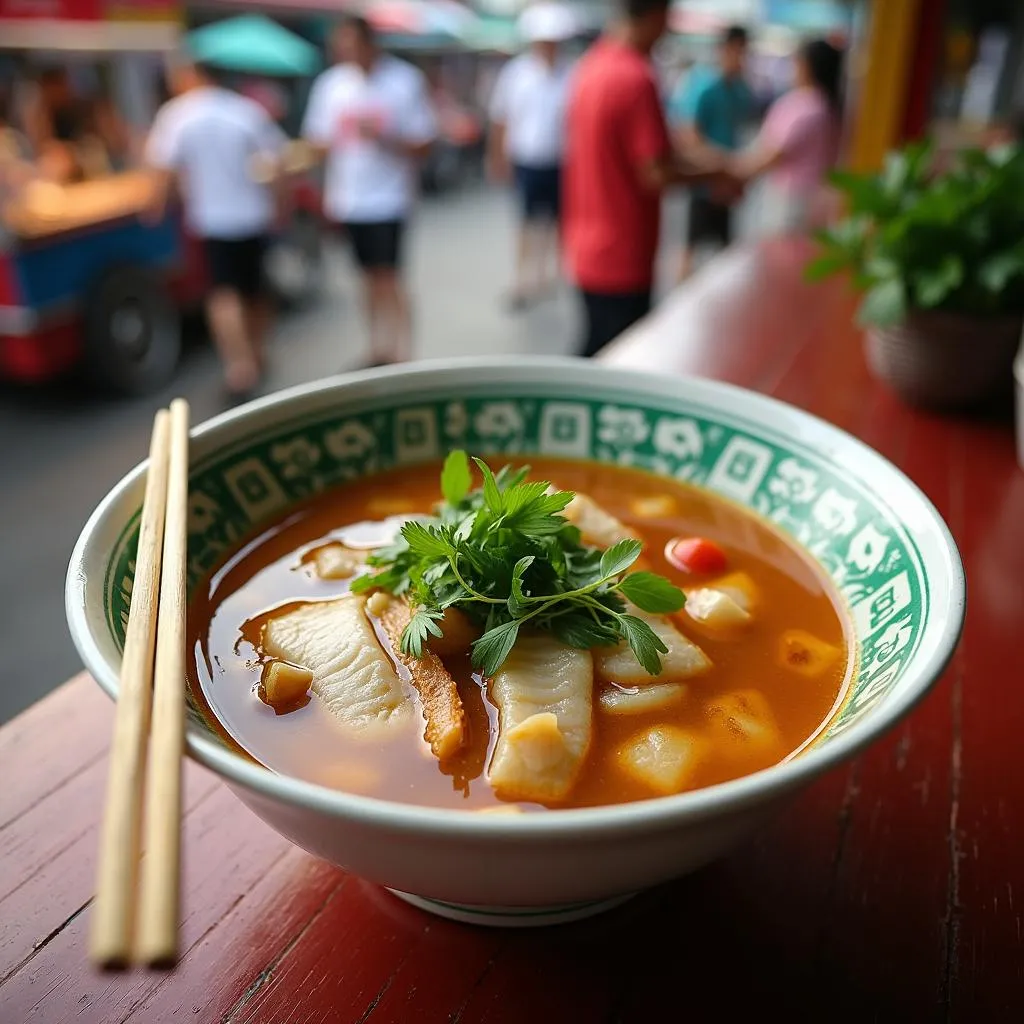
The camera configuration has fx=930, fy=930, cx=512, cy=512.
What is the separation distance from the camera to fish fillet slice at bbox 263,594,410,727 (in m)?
0.97

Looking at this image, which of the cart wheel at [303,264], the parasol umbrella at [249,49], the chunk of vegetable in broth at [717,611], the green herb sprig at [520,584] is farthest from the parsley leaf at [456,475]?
the parasol umbrella at [249,49]

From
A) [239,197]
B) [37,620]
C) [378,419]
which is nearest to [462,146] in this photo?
[239,197]

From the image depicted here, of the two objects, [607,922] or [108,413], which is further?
[108,413]

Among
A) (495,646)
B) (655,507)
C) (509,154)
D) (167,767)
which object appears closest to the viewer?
(167,767)

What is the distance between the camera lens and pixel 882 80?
594 cm

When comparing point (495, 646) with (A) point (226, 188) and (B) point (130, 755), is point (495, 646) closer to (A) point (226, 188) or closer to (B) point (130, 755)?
(B) point (130, 755)

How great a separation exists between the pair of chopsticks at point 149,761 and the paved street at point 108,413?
87.4 inches

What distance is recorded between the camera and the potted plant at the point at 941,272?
1.88 meters

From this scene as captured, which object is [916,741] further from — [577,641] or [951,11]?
[951,11]

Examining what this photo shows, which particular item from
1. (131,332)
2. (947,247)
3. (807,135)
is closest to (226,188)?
(131,332)

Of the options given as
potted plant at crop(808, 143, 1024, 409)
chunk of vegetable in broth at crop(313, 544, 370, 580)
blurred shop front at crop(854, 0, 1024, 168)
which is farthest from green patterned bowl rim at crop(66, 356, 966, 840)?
blurred shop front at crop(854, 0, 1024, 168)

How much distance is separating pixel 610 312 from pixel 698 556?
3.23 metres

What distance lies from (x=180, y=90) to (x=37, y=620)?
140 inches

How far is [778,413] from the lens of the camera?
125 centimetres
